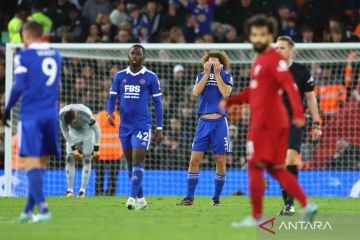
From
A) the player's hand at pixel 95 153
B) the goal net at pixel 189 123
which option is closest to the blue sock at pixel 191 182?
the player's hand at pixel 95 153

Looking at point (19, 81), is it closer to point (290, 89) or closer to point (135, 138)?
point (290, 89)

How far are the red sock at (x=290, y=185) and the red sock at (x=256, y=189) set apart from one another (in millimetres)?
263

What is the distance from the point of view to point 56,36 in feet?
77.8

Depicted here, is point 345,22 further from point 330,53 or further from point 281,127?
point 281,127

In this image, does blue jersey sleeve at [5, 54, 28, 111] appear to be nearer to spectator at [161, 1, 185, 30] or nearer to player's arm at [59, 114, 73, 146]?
player's arm at [59, 114, 73, 146]

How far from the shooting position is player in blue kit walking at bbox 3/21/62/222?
10891mm

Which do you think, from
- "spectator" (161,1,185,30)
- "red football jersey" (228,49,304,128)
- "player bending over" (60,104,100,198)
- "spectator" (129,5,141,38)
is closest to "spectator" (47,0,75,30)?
"spectator" (129,5,141,38)

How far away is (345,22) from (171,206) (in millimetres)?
10180

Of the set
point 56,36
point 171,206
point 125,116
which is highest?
point 56,36

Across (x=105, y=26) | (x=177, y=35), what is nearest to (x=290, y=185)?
(x=177, y=35)

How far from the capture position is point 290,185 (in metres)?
10.3

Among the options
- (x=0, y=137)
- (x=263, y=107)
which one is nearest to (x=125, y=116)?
(x=263, y=107)

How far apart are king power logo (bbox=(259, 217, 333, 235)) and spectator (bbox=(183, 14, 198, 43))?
11535 mm

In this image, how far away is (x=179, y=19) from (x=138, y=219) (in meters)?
12.0
